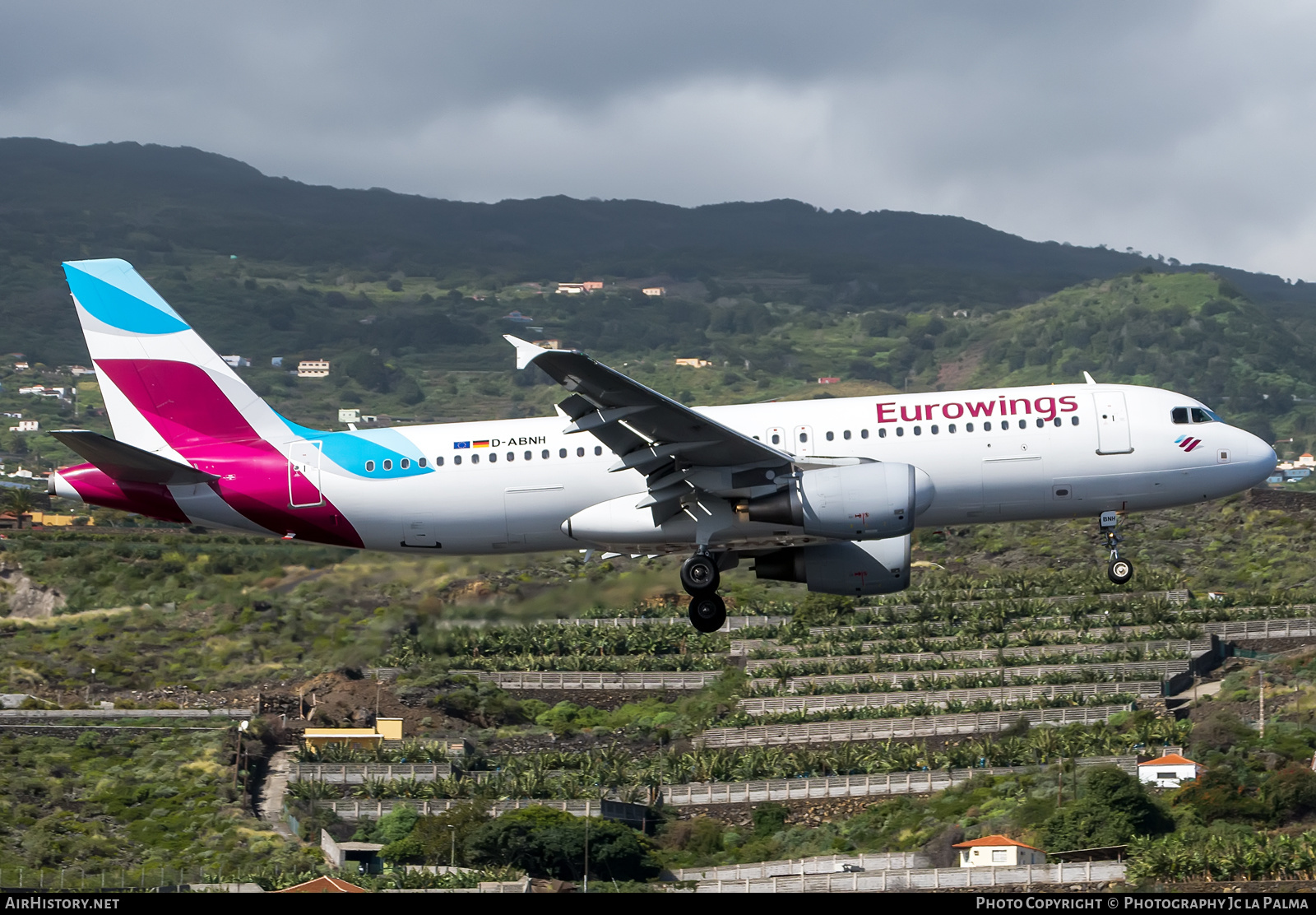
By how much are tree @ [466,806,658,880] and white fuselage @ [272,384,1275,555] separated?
43.9m

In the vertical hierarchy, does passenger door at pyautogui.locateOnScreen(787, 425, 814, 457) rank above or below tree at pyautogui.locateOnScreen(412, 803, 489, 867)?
above

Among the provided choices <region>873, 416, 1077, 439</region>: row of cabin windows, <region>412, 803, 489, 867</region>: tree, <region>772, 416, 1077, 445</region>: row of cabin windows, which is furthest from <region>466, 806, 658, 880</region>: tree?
<region>873, 416, 1077, 439</region>: row of cabin windows

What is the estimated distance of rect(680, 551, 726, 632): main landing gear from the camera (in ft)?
134

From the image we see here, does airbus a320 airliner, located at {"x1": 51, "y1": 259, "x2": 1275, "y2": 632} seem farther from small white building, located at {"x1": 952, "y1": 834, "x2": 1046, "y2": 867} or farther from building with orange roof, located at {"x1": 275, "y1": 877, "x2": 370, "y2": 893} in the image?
small white building, located at {"x1": 952, "y1": 834, "x2": 1046, "y2": 867}

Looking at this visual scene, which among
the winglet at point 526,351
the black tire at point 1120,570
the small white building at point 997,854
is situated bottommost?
the small white building at point 997,854

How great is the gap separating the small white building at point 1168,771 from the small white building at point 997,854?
14.8 metres

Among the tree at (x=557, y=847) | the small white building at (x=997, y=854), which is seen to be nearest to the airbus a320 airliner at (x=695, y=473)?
the small white building at (x=997, y=854)

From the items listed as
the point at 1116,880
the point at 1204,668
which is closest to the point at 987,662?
the point at 1204,668

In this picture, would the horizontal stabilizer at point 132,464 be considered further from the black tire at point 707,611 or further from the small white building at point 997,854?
the small white building at point 997,854

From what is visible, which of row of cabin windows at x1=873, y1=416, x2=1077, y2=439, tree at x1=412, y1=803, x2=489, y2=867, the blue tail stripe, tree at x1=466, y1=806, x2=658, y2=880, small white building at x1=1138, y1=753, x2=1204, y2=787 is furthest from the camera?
small white building at x1=1138, y1=753, x2=1204, y2=787

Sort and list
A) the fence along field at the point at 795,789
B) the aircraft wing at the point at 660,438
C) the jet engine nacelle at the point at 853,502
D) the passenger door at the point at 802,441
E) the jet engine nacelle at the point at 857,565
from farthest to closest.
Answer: the fence along field at the point at 795,789 < the jet engine nacelle at the point at 857,565 < the passenger door at the point at 802,441 < the jet engine nacelle at the point at 853,502 < the aircraft wing at the point at 660,438

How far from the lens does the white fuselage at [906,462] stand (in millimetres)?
40562

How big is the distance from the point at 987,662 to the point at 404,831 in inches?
1842

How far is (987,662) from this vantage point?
114 m
